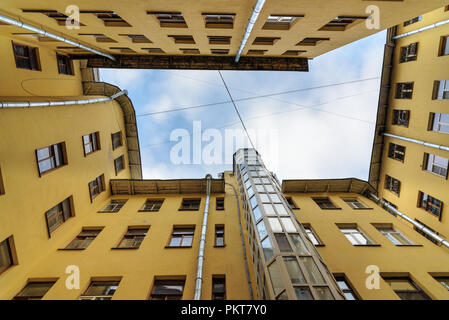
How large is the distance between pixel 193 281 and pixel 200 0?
541 inches

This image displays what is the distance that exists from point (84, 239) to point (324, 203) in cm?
1844

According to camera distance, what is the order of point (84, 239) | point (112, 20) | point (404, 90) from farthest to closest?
point (404, 90), point (84, 239), point (112, 20)

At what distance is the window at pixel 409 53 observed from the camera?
58.5 feet

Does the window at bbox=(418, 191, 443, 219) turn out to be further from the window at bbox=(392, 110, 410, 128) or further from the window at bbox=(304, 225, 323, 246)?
the window at bbox=(304, 225, 323, 246)

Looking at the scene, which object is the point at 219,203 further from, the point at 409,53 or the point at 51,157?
the point at 409,53

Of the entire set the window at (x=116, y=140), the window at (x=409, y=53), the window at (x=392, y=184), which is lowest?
the window at (x=392, y=184)

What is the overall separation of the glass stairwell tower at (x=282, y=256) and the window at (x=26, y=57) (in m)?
16.7

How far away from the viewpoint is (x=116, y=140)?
2162 centimetres

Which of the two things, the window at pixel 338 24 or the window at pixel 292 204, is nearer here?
the window at pixel 338 24

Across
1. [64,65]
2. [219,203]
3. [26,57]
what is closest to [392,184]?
[219,203]

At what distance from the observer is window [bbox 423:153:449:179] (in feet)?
51.1

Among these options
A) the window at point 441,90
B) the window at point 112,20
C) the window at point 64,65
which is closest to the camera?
the window at point 112,20

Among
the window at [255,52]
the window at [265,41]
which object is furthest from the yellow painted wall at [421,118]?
the window at [255,52]

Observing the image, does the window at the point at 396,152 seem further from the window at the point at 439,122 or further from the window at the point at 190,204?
the window at the point at 190,204
